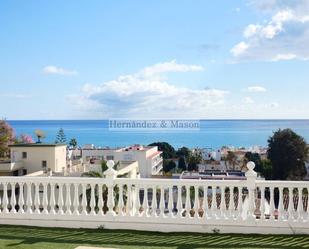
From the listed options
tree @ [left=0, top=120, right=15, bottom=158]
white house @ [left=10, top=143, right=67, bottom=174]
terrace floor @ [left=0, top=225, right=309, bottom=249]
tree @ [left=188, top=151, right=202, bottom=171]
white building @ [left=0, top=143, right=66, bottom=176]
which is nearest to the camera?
terrace floor @ [left=0, top=225, right=309, bottom=249]

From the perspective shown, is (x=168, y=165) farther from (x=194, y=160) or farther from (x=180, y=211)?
(x=180, y=211)

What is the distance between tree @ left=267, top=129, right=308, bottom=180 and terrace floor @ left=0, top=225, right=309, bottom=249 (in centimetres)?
3792

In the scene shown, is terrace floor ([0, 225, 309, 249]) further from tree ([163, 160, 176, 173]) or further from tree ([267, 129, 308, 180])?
tree ([163, 160, 176, 173])

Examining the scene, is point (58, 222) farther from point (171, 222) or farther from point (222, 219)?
point (222, 219)

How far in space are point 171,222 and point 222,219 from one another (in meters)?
0.78

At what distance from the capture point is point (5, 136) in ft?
116

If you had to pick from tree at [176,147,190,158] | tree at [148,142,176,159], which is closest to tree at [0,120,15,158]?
tree at [176,147,190,158]

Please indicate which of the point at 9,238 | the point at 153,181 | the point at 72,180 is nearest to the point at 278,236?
the point at 153,181

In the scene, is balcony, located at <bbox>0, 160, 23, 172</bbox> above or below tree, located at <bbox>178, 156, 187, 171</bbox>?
above

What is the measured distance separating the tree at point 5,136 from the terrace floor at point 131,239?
30.6 metres

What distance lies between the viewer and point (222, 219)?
6383 millimetres

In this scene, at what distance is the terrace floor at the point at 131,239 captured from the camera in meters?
5.71

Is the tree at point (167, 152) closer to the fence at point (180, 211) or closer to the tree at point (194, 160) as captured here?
the tree at point (194, 160)

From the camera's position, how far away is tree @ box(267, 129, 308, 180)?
42.4 metres
